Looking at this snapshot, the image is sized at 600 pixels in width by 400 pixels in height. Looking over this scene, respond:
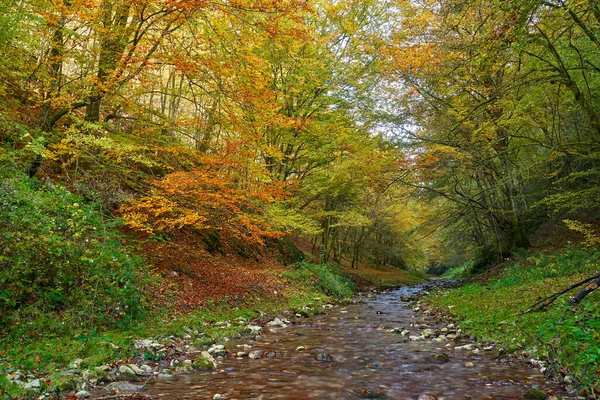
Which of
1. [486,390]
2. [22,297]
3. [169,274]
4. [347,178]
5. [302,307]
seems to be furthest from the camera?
[347,178]

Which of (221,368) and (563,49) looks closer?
(221,368)

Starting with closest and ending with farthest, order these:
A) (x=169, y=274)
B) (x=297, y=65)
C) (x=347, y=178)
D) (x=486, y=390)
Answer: (x=486, y=390) < (x=169, y=274) < (x=297, y=65) < (x=347, y=178)

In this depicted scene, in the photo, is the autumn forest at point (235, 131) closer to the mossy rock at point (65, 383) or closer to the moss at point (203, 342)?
the mossy rock at point (65, 383)

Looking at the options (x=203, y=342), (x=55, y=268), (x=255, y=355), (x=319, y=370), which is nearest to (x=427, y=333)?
(x=319, y=370)

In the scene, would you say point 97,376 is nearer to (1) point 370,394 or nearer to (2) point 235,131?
(1) point 370,394

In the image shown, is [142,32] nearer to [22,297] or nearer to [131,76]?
[131,76]

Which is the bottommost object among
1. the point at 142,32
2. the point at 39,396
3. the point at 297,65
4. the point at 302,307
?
the point at 302,307

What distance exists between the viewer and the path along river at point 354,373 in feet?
15.8

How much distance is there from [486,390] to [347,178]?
1407cm

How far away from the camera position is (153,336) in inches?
282

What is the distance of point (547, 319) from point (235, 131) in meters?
8.26

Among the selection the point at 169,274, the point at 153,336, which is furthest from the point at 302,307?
the point at 153,336

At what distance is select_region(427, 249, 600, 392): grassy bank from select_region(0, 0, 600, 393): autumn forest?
64.3 inches

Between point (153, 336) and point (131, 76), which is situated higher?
point (131, 76)
